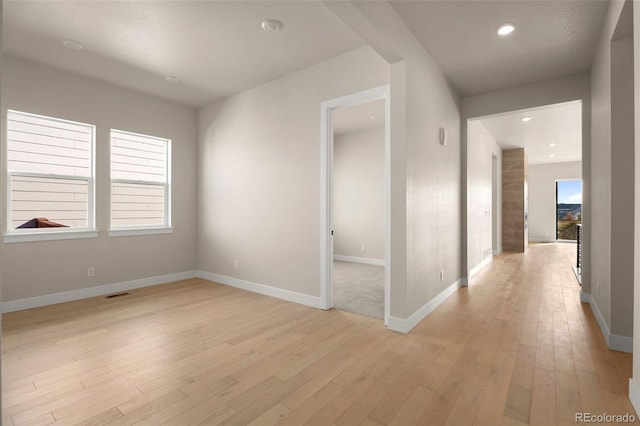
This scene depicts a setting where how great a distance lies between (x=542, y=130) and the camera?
6.96 meters

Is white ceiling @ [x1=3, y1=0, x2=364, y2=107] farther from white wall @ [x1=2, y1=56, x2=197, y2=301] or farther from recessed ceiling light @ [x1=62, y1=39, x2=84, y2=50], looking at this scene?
white wall @ [x1=2, y1=56, x2=197, y2=301]

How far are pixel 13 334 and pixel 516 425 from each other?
423cm

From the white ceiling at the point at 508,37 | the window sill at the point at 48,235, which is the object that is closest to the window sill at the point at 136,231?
the window sill at the point at 48,235

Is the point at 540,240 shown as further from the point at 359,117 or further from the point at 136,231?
the point at 136,231

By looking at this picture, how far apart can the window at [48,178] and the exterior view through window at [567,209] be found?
13.5 m

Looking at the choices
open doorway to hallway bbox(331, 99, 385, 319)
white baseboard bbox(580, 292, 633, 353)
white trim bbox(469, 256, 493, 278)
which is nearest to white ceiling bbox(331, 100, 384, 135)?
open doorway to hallway bbox(331, 99, 385, 319)

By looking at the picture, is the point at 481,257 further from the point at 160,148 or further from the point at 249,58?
the point at 160,148

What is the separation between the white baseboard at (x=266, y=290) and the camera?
4.00 m

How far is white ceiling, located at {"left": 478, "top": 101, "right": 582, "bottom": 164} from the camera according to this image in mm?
5746

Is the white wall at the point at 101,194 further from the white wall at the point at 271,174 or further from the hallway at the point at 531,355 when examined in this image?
the hallway at the point at 531,355

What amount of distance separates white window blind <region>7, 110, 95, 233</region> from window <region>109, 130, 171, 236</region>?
322 millimetres

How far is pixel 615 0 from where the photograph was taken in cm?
256

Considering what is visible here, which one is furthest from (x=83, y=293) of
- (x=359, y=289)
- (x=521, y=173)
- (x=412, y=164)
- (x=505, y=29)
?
(x=521, y=173)

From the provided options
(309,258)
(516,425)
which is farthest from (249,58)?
(516,425)
